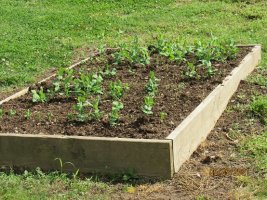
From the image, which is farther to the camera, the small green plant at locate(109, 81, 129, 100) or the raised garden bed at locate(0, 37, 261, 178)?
the small green plant at locate(109, 81, 129, 100)

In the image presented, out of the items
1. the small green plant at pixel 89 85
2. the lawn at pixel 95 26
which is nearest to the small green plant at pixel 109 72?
the small green plant at pixel 89 85

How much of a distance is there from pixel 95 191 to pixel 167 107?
173 centimetres

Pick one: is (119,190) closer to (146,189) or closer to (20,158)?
(146,189)

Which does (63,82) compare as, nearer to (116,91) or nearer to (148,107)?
(116,91)

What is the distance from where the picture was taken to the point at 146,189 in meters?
Result: 5.46

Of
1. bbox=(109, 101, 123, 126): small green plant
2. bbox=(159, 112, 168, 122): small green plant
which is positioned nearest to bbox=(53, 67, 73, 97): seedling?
bbox=(109, 101, 123, 126): small green plant

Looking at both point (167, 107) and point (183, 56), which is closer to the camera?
point (167, 107)

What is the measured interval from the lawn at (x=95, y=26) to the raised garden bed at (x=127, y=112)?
3.00 ft

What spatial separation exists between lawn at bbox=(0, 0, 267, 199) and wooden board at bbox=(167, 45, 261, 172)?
677mm

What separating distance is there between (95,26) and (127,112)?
675 cm

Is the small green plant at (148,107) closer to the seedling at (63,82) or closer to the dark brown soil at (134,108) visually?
the dark brown soil at (134,108)

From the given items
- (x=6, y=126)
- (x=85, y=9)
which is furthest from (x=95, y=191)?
(x=85, y=9)

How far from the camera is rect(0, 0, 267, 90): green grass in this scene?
10.9m

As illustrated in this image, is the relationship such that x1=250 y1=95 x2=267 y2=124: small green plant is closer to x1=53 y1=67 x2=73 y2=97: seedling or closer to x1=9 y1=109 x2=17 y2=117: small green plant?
x1=53 y1=67 x2=73 y2=97: seedling
